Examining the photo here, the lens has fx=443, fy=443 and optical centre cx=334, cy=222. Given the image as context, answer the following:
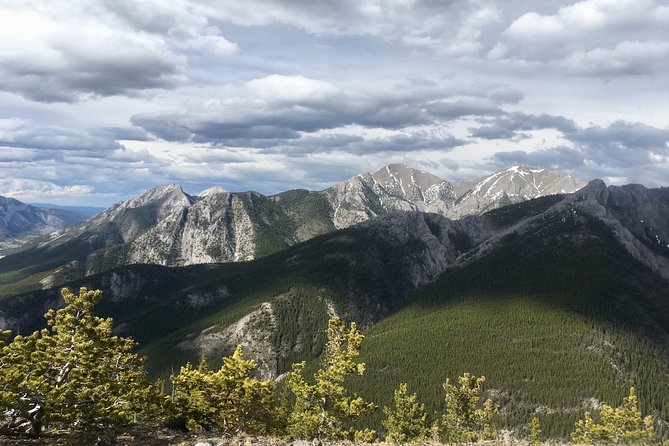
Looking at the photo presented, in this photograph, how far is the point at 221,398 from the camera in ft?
169

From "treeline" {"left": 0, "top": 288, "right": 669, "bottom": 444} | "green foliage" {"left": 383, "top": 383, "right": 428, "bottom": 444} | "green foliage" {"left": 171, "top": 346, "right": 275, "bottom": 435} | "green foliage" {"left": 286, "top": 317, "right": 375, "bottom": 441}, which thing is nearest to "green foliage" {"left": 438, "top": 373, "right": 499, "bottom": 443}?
"treeline" {"left": 0, "top": 288, "right": 669, "bottom": 444}

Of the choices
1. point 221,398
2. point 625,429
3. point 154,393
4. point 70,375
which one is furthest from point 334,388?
point 625,429

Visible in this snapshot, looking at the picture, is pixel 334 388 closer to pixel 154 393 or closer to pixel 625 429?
pixel 154 393

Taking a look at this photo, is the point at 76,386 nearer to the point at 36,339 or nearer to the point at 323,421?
the point at 36,339

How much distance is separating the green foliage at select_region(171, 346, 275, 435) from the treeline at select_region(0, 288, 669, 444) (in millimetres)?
121

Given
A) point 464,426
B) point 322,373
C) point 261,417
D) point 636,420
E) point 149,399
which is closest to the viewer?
point 149,399

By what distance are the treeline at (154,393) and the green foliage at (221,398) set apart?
0.40 feet

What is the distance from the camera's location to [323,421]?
162ft

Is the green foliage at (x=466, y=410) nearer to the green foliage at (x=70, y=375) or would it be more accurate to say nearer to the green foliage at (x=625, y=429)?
the green foliage at (x=625, y=429)

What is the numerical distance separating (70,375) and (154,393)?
9293 mm

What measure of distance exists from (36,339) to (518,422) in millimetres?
188469

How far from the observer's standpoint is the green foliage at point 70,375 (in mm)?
33875

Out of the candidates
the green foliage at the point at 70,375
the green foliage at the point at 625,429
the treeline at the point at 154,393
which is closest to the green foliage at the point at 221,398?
the treeline at the point at 154,393

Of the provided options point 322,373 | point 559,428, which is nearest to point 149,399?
point 322,373
